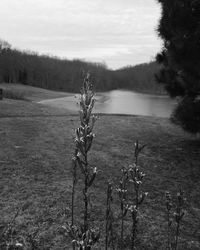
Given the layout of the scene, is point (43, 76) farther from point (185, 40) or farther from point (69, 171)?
point (69, 171)

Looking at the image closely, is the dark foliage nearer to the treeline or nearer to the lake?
the lake

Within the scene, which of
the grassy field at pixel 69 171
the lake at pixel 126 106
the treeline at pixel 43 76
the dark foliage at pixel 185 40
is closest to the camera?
the grassy field at pixel 69 171

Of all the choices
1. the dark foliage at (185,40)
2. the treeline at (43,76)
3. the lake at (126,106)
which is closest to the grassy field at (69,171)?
the dark foliage at (185,40)

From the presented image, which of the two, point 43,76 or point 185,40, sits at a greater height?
point 43,76

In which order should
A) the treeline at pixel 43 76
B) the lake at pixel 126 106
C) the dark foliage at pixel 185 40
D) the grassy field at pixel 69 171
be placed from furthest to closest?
the treeline at pixel 43 76
the lake at pixel 126 106
the dark foliage at pixel 185 40
the grassy field at pixel 69 171

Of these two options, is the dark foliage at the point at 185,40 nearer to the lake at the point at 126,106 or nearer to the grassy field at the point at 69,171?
the grassy field at the point at 69,171

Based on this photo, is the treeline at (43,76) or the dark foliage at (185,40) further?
the treeline at (43,76)

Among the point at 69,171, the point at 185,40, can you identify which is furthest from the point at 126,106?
the point at 69,171

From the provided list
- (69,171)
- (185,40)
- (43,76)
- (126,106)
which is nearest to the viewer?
(69,171)

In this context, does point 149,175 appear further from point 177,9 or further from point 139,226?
point 177,9

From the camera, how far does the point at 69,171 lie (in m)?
9.46

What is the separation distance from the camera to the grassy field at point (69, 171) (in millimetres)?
6344

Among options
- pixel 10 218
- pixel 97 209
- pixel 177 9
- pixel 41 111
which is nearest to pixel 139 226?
pixel 97 209

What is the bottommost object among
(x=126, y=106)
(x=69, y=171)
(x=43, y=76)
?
(x=69, y=171)
